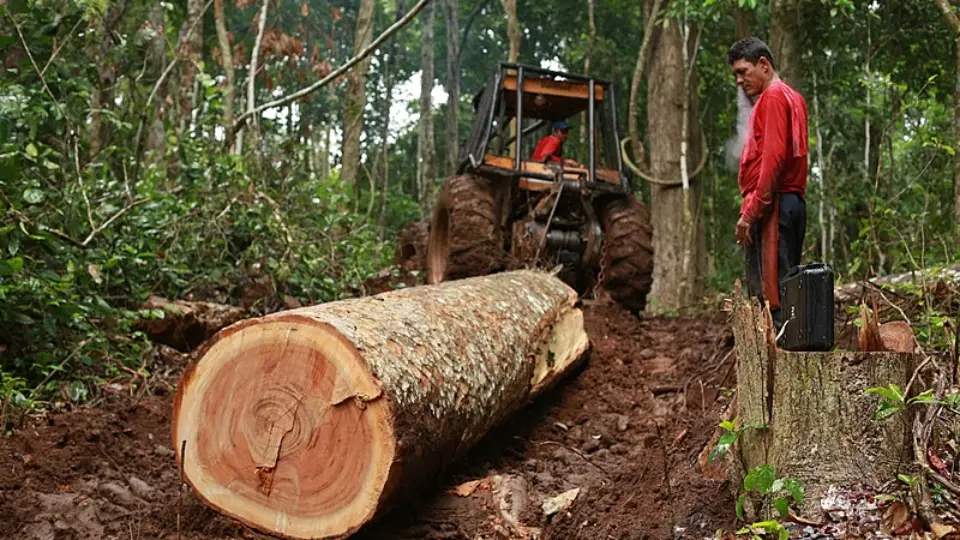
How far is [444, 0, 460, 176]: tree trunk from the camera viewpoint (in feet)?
69.5

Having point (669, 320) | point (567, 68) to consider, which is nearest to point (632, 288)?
point (669, 320)

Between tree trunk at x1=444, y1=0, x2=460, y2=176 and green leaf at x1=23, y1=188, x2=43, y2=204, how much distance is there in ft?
52.8

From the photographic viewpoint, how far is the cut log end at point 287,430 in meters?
2.88

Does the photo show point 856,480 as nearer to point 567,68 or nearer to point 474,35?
point 567,68

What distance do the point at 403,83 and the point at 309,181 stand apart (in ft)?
87.0

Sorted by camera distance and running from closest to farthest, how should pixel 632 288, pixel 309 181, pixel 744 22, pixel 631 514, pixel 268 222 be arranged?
1. pixel 631 514
2. pixel 268 222
3. pixel 632 288
4. pixel 309 181
5. pixel 744 22

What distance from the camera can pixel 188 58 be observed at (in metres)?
8.94

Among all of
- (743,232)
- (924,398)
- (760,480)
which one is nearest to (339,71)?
(743,232)

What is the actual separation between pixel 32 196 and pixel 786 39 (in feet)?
23.3

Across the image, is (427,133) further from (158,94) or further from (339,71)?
(339,71)

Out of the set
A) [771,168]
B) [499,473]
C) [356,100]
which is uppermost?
[356,100]

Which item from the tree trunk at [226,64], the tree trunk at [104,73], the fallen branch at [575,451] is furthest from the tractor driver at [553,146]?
the fallen branch at [575,451]

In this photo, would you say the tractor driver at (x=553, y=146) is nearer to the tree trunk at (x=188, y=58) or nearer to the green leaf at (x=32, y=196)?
the tree trunk at (x=188, y=58)

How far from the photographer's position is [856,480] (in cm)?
265
